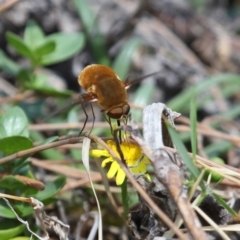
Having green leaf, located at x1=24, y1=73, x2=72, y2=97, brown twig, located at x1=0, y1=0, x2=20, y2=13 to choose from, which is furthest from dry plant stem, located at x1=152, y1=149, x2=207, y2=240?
brown twig, located at x1=0, y1=0, x2=20, y2=13

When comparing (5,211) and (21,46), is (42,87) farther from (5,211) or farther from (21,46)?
(5,211)

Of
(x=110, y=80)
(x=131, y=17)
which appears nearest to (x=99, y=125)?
(x=110, y=80)

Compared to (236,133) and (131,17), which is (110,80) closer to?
(236,133)

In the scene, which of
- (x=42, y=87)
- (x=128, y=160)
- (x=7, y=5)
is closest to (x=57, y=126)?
(x=42, y=87)

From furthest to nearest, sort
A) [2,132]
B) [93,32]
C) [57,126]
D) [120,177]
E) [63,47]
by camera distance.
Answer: [93,32] < [63,47] < [57,126] < [2,132] < [120,177]

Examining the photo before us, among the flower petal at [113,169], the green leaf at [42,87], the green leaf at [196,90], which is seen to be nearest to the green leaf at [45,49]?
the green leaf at [42,87]

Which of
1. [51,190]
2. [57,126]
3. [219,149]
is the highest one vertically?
[51,190]
